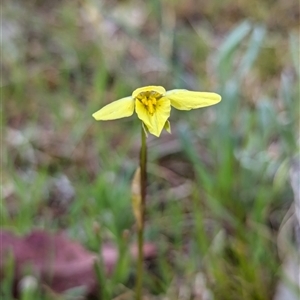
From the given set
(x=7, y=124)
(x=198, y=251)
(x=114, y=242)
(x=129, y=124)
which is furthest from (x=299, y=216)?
(x=7, y=124)

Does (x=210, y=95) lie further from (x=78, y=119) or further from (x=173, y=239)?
(x=78, y=119)

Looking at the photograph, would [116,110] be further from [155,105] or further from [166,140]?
[166,140]

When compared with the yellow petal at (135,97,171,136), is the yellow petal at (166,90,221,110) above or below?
above

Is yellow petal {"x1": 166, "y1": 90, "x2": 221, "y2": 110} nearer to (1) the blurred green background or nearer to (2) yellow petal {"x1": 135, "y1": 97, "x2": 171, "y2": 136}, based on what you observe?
(2) yellow petal {"x1": 135, "y1": 97, "x2": 171, "y2": 136}

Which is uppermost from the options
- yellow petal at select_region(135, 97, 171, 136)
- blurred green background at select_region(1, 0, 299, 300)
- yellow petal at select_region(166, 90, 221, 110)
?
yellow petal at select_region(166, 90, 221, 110)

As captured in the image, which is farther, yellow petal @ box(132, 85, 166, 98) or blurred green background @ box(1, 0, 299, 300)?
blurred green background @ box(1, 0, 299, 300)

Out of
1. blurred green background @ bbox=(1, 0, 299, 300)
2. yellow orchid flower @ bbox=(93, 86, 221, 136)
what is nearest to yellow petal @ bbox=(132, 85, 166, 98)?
yellow orchid flower @ bbox=(93, 86, 221, 136)

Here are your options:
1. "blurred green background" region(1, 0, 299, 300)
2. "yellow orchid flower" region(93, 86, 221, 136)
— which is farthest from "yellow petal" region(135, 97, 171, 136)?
"blurred green background" region(1, 0, 299, 300)
